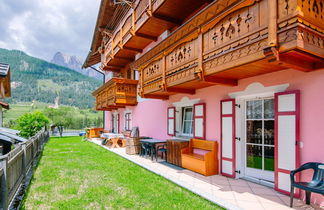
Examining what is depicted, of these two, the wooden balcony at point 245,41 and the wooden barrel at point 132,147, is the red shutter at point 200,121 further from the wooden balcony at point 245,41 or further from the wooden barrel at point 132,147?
the wooden barrel at point 132,147

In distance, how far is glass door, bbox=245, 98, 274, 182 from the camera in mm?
5254

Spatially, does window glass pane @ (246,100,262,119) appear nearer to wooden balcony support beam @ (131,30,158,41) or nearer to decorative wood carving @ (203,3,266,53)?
decorative wood carving @ (203,3,266,53)

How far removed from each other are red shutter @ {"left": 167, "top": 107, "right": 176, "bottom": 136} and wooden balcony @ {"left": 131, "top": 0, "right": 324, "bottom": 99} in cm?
230

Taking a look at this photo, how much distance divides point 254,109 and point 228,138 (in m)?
1.10

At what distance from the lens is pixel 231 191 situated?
4.74 m

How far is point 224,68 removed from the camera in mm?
4344

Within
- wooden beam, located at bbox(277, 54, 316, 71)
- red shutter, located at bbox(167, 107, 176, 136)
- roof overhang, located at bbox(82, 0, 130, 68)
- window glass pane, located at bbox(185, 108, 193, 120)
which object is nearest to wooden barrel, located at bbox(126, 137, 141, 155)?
red shutter, located at bbox(167, 107, 176, 136)

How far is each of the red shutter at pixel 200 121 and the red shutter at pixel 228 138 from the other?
2.77 feet

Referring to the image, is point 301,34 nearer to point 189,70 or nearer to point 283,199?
point 189,70

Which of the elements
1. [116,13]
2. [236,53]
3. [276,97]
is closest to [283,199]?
[276,97]

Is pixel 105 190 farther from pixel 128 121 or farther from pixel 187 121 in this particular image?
pixel 128 121

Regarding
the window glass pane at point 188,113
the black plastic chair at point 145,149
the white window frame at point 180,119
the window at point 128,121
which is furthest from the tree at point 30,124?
the window glass pane at point 188,113

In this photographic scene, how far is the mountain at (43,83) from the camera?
8662 centimetres

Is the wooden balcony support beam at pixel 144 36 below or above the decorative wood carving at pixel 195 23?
above
